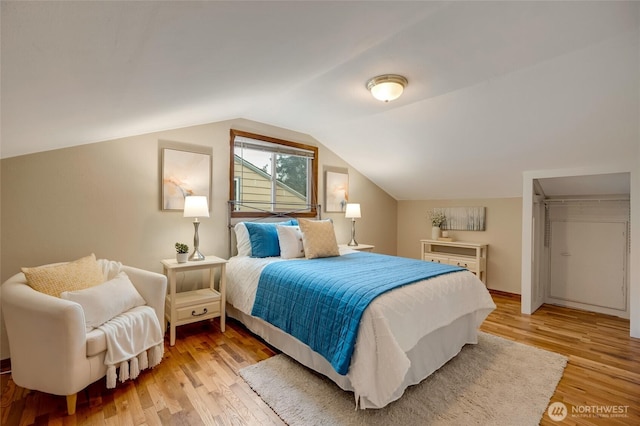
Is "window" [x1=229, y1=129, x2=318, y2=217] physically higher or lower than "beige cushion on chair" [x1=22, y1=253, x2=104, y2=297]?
higher

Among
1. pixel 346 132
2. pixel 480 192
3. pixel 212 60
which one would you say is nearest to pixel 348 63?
pixel 212 60

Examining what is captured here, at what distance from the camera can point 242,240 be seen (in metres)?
3.39

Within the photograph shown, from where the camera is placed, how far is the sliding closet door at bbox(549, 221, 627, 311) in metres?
3.46

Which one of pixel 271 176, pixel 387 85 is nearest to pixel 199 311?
pixel 271 176

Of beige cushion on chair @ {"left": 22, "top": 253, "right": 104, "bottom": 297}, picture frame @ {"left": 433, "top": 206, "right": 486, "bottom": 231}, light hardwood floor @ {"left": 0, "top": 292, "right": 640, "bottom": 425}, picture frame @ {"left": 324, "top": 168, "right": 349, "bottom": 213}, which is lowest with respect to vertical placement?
light hardwood floor @ {"left": 0, "top": 292, "right": 640, "bottom": 425}

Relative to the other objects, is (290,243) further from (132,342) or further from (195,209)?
(132,342)

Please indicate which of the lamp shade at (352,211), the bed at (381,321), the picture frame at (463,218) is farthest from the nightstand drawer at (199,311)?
the picture frame at (463,218)

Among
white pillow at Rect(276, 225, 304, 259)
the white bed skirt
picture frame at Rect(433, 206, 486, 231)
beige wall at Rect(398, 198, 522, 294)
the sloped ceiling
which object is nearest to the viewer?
the sloped ceiling

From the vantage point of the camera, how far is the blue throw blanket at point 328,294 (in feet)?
5.96

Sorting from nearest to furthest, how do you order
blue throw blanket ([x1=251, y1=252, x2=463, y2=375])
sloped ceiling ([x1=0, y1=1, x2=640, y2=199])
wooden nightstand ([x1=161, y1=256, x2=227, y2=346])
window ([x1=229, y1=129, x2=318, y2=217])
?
sloped ceiling ([x1=0, y1=1, x2=640, y2=199])
blue throw blanket ([x1=251, y1=252, x2=463, y2=375])
wooden nightstand ([x1=161, y1=256, x2=227, y2=346])
window ([x1=229, y1=129, x2=318, y2=217])

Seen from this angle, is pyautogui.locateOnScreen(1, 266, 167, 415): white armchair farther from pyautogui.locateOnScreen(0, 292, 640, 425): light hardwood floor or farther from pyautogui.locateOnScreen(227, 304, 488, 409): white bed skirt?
pyautogui.locateOnScreen(227, 304, 488, 409): white bed skirt

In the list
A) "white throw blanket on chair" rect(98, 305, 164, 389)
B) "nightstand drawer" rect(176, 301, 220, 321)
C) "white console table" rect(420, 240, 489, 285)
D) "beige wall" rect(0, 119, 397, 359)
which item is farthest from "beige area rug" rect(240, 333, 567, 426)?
"white console table" rect(420, 240, 489, 285)

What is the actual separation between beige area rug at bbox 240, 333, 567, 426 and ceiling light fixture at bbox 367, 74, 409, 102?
227 centimetres

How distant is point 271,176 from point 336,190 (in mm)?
1145
